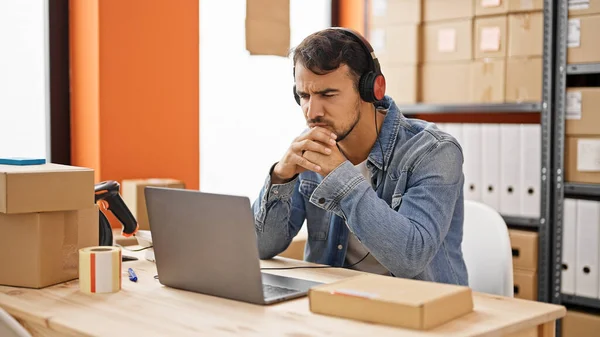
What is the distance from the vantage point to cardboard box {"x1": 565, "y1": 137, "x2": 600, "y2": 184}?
2.74 metres

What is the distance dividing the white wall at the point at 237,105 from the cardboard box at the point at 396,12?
426 mm

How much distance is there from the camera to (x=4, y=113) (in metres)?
2.52

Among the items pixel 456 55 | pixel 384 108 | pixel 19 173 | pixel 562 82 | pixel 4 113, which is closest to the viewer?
pixel 19 173

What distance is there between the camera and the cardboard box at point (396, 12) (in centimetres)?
318

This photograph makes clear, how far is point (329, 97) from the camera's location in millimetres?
1772

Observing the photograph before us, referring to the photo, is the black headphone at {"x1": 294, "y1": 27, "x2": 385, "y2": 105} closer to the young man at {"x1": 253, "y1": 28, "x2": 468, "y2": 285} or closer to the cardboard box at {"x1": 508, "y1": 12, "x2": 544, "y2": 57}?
the young man at {"x1": 253, "y1": 28, "x2": 468, "y2": 285}

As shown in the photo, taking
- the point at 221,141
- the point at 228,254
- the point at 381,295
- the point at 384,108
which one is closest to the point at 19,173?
the point at 228,254

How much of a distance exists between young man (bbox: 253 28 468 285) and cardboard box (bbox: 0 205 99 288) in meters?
0.46

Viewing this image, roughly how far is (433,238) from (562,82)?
1.50m

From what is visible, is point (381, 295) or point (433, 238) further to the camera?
point (433, 238)

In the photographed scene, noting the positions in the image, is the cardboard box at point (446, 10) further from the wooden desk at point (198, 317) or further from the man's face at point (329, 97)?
the wooden desk at point (198, 317)

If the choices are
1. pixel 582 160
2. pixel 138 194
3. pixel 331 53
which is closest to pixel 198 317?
pixel 331 53

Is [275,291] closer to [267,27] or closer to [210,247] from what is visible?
[210,247]

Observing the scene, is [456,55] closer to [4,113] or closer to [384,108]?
[384,108]
